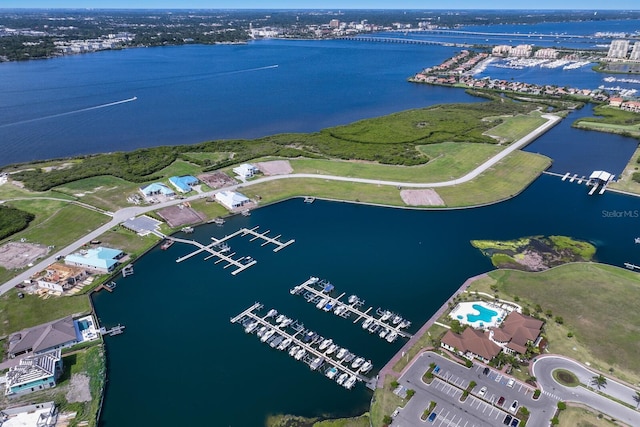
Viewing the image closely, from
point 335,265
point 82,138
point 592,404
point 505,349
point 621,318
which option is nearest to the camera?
point 592,404

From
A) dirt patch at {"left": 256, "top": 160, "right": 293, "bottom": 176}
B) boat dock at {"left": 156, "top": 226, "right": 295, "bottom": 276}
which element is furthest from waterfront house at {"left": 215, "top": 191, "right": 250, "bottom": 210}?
dirt patch at {"left": 256, "top": 160, "right": 293, "bottom": 176}

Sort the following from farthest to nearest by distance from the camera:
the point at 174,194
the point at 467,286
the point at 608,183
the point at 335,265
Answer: the point at 608,183
the point at 174,194
the point at 335,265
the point at 467,286

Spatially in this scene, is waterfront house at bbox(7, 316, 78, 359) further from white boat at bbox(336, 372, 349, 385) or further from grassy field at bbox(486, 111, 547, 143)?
grassy field at bbox(486, 111, 547, 143)

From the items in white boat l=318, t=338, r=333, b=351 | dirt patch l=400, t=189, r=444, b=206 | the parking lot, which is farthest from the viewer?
dirt patch l=400, t=189, r=444, b=206

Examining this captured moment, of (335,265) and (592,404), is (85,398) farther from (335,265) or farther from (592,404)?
(592,404)

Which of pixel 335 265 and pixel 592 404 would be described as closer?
pixel 592 404

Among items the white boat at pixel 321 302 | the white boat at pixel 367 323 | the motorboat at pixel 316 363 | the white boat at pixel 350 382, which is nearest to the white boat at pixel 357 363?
the white boat at pixel 350 382

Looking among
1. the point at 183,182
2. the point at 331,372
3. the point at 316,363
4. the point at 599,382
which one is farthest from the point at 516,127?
the point at 331,372

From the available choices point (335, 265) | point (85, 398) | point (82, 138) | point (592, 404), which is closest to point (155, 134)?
point (82, 138)
